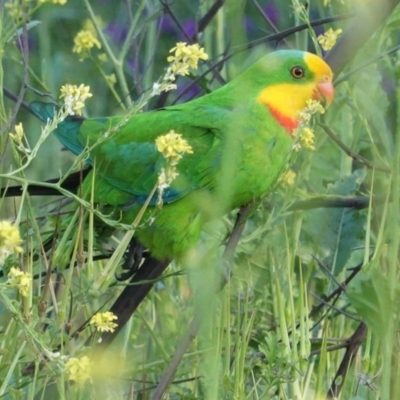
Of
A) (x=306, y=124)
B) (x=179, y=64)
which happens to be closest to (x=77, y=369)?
(x=179, y=64)

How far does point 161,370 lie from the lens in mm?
1492

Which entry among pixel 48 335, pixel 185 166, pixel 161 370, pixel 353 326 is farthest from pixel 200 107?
pixel 48 335

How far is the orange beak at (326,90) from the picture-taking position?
1505mm

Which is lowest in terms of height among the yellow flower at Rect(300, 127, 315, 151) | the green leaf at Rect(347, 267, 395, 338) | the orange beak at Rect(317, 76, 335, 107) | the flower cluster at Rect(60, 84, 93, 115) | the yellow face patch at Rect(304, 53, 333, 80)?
the green leaf at Rect(347, 267, 395, 338)

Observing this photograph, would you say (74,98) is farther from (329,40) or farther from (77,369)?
(329,40)

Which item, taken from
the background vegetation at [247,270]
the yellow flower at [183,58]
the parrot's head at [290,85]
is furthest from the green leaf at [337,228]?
the yellow flower at [183,58]

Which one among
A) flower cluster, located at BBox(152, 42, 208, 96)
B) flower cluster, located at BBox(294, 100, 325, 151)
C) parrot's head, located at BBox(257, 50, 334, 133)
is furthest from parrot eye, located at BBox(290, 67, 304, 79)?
flower cluster, located at BBox(152, 42, 208, 96)

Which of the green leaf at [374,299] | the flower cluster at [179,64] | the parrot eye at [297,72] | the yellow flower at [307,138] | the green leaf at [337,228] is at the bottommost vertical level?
the green leaf at [337,228]

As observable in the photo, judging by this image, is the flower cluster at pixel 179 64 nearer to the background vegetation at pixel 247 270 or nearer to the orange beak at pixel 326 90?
the background vegetation at pixel 247 270

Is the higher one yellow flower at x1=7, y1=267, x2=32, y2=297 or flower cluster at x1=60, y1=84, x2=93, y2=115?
flower cluster at x1=60, y1=84, x2=93, y2=115

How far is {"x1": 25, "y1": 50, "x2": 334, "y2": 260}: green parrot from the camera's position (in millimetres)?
1508

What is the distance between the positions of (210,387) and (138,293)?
0.50 meters

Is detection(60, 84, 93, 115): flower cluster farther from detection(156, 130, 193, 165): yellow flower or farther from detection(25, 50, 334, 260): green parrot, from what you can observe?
detection(25, 50, 334, 260): green parrot

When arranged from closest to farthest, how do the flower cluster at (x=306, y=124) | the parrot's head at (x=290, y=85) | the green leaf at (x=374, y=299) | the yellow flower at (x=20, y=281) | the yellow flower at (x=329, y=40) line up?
the green leaf at (x=374, y=299)
the yellow flower at (x=20, y=281)
the flower cluster at (x=306, y=124)
the yellow flower at (x=329, y=40)
the parrot's head at (x=290, y=85)
